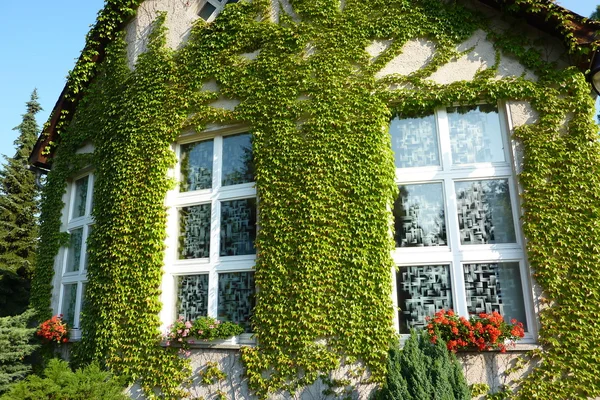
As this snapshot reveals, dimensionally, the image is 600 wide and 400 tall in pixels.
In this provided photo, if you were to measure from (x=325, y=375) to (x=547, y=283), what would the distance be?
9.26 ft

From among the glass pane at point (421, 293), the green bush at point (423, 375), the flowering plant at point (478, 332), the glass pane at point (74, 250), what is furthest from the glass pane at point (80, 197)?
the flowering plant at point (478, 332)

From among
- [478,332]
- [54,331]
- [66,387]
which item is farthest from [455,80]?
[54,331]

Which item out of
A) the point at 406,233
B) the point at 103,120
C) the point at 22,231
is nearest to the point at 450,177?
the point at 406,233

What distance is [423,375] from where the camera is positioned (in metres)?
4.06

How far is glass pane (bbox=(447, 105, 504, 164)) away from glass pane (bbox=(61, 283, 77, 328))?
7023mm

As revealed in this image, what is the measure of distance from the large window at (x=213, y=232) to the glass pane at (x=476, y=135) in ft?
9.86

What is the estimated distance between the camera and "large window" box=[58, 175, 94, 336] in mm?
7332

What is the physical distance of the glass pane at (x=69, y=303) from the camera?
7.39 m

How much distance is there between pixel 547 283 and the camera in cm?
464

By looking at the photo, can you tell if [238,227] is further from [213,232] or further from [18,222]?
[18,222]

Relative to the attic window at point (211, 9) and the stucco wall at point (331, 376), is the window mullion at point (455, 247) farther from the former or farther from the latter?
the attic window at point (211, 9)

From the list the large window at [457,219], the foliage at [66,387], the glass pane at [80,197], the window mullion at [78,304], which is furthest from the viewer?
the glass pane at [80,197]

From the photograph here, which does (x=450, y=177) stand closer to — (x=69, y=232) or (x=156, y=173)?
(x=156, y=173)

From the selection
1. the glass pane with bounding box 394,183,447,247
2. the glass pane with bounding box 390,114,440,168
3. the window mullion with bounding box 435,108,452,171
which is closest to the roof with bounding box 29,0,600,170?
the window mullion with bounding box 435,108,452,171
